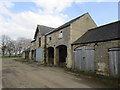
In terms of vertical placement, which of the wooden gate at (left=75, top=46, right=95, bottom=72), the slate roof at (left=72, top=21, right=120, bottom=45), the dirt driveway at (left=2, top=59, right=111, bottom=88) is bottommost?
the dirt driveway at (left=2, top=59, right=111, bottom=88)

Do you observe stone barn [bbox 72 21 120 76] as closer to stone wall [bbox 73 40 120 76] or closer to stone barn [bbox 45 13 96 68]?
stone wall [bbox 73 40 120 76]

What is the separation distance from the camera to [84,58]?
12.3 metres

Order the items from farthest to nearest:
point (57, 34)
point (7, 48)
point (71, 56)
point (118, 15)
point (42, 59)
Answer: point (7, 48), point (42, 59), point (57, 34), point (71, 56), point (118, 15)

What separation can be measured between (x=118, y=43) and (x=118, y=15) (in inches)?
192

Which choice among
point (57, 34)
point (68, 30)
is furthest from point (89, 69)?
point (57, 34)

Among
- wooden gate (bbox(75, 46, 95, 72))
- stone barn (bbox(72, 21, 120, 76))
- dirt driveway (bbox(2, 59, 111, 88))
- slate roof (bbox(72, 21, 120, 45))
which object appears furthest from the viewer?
wooden gate (bbox(75, 46, 95, 72))

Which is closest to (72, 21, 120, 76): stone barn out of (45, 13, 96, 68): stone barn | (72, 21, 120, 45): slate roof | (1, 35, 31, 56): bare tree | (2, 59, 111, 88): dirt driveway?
(72, 21, 120, 45): slate roof

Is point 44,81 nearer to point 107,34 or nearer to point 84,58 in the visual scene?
point 84,58

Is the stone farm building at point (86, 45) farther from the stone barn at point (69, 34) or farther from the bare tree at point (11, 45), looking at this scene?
the bare tree at point (11, 45)

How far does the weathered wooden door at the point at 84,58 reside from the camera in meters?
11.5

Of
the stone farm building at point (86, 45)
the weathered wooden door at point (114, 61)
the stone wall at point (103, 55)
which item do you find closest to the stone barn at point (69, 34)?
the stone farm building at point (86, 45)

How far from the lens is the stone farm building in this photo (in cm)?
973

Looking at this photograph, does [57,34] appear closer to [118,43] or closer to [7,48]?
[118,43]

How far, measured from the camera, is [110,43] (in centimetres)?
971
